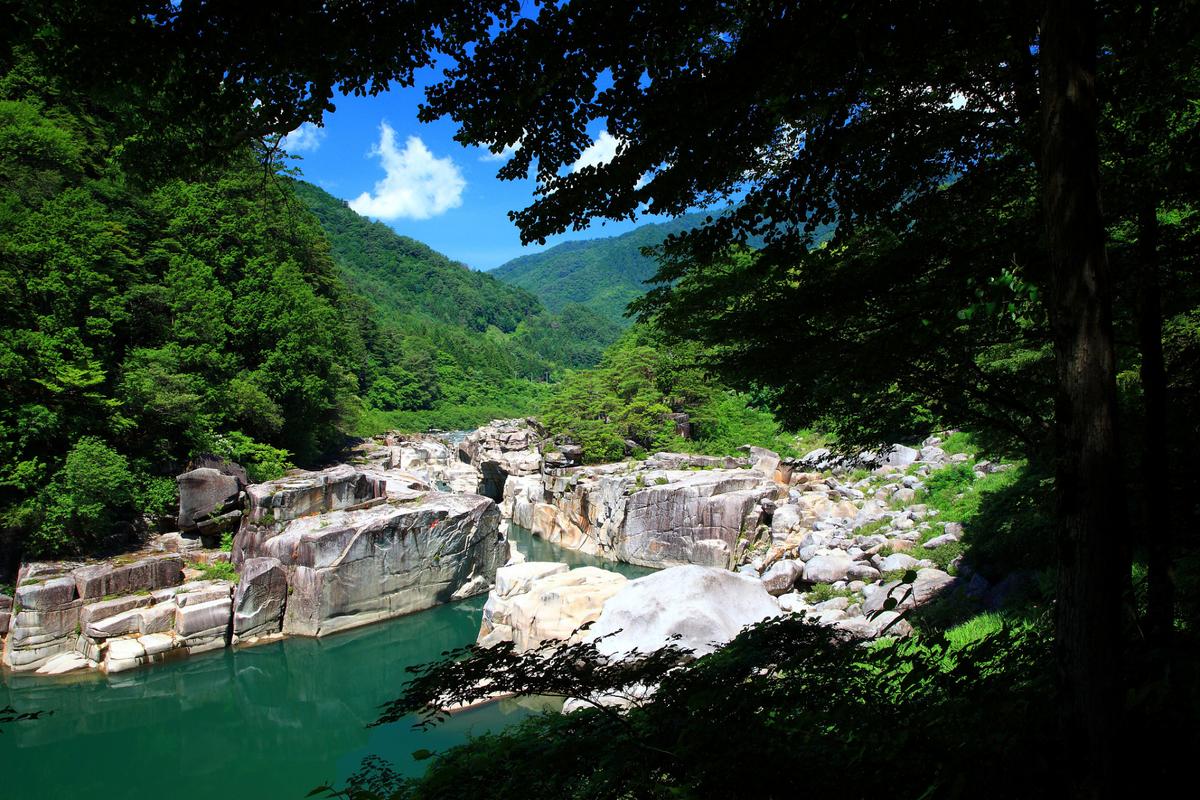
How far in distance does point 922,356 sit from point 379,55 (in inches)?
136

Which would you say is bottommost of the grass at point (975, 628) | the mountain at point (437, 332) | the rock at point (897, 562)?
the rock at point (897, 562)

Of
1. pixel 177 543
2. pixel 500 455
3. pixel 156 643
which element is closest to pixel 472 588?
pixel 156 643

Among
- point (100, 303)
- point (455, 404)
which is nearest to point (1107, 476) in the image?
point (100, 303)

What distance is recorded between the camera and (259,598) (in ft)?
46.7

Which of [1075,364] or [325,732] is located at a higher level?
[1075,364]

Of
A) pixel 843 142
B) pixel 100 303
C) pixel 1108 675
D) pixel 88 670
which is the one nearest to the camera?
pixel 1108 675

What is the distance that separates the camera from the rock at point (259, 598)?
14039 mm

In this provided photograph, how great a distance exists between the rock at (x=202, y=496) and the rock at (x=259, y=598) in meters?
3.27

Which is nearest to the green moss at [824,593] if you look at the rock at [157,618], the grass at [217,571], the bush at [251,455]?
the grass at [217,571]

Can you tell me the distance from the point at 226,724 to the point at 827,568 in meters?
12.0

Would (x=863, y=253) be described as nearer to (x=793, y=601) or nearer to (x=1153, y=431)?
(x=1153, y=431)

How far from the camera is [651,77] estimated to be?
127 inches

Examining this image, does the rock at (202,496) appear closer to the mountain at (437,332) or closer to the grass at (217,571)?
the grass at (217,571)

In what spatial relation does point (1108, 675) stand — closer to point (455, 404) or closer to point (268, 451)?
point (268, 451)
